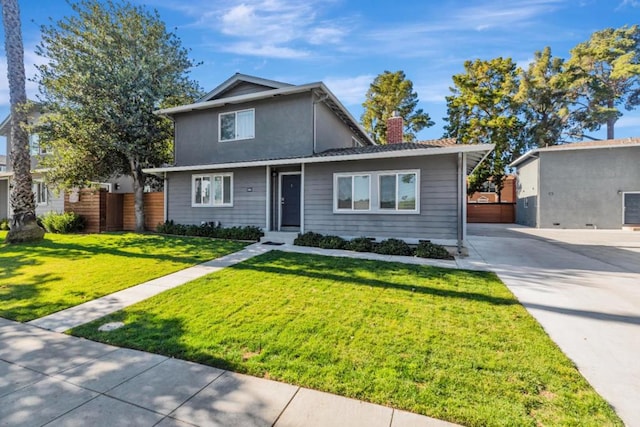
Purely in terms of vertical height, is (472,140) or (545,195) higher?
(472,140)

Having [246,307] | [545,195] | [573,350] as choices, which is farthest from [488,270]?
[545,195]

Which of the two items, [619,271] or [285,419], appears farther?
[619,271]

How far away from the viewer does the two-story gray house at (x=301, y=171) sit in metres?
9.13

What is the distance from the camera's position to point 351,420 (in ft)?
7.34

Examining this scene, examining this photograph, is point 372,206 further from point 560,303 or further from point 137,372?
point 137,372

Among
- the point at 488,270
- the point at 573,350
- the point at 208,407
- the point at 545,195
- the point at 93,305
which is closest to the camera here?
the point at 208,407

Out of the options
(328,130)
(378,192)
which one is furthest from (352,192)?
(328,130)

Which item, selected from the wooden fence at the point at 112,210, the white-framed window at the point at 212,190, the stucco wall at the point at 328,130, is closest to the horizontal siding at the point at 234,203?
the white-framed window at the point at 212,190

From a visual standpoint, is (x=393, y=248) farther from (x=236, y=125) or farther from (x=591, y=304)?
(x=236, y=125)

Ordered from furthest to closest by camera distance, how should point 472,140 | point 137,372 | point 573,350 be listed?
point 472,140 < point 573,350 < point 137,372

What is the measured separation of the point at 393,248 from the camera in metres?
8.84

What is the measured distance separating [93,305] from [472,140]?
26.2 meters

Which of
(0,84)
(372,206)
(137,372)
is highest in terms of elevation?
(0,84)

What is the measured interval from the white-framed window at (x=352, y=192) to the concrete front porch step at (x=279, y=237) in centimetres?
190
